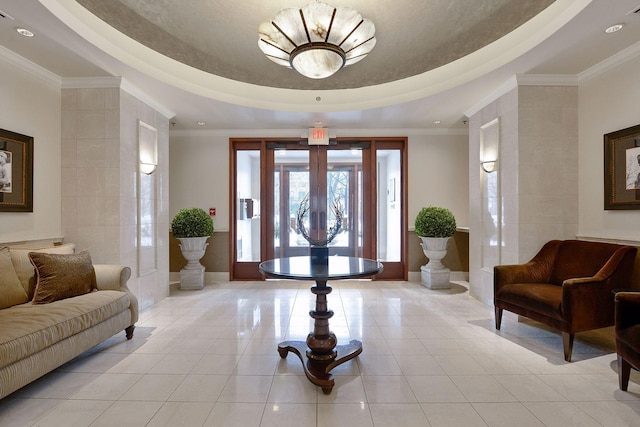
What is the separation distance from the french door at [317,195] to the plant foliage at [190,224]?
76cm

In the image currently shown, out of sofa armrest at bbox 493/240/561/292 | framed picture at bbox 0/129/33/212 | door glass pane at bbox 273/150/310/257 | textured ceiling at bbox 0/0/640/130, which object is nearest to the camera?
textured ceiling at bbox 0/0/640/130

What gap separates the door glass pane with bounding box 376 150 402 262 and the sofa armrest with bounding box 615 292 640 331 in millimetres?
3837

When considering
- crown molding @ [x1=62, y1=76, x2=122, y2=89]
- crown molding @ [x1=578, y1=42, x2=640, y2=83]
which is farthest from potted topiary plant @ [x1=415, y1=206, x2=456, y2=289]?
crown molding @ [x1=62, y1=76, x2=122, y2=89]

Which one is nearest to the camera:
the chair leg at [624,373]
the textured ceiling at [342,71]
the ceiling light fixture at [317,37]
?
the chair leg at [624,373]

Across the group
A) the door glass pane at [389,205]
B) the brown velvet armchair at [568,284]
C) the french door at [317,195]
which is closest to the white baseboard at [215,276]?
the french door at [317,195]

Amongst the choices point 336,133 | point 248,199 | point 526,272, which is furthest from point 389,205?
point 526,272

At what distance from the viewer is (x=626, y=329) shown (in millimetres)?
2152

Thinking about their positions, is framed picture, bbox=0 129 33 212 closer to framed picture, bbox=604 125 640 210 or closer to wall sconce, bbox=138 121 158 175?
wall sconce, bbox=138 121 158 175

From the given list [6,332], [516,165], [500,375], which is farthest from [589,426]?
[6,332]

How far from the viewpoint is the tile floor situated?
1927mm

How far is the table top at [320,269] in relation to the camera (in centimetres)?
233

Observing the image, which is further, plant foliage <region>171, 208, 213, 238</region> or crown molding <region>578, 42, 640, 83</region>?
plant foliage <region>171, 208, 213, 238</region>

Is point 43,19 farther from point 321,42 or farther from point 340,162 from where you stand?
point 340,162

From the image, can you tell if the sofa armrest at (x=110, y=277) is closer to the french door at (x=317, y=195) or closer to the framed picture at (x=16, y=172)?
the framed picture at (x=16, y=172)
